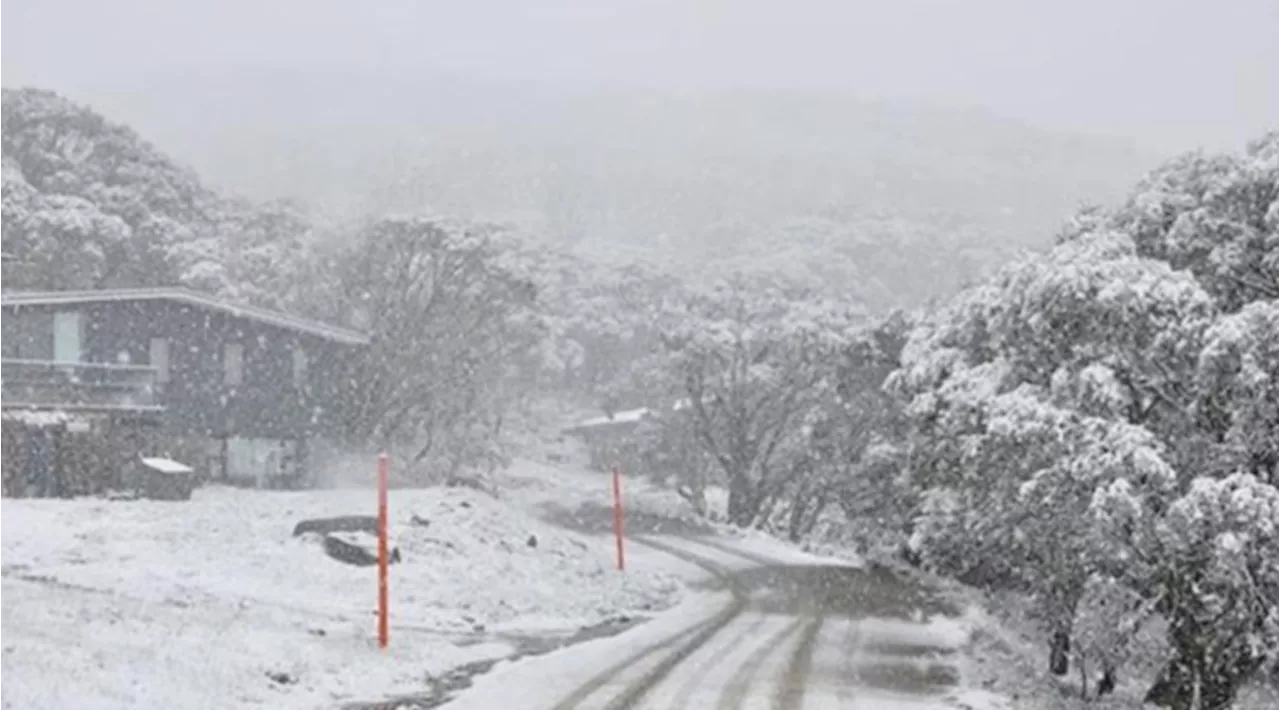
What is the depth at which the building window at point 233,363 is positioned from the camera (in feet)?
150

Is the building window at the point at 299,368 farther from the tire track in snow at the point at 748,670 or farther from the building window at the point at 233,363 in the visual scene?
the tire track in snow at the point at 748,670

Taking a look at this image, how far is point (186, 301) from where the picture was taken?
43.8m

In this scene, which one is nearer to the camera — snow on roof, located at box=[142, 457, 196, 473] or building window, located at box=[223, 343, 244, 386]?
snow on roof, located at box=[142, 457, 196, 473]

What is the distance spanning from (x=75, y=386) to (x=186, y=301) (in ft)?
23.3

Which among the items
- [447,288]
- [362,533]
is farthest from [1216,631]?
[447,288]

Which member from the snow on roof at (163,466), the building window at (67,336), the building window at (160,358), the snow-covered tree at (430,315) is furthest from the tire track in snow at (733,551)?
the building window at (67,336)

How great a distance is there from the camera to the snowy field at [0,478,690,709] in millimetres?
12211

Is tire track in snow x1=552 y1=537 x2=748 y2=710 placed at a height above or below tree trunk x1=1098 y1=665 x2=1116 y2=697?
above

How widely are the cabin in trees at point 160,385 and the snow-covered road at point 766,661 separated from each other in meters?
17.1

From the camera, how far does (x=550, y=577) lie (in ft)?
77.5

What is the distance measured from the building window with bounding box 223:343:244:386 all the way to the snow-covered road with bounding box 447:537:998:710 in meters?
22.9

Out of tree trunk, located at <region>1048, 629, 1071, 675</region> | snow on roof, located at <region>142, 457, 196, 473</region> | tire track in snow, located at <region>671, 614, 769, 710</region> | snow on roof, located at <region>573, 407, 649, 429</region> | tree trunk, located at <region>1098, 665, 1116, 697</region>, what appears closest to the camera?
tire track in snow, located at <region>671, 614, 769, 710</region>

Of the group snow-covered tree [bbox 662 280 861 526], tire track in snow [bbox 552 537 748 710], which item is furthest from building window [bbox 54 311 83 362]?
tire track in snow [bbox 552 537 748 710]

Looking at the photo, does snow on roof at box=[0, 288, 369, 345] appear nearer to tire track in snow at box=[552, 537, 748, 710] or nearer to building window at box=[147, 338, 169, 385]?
building window at box=[147, 338, 169, 385]
